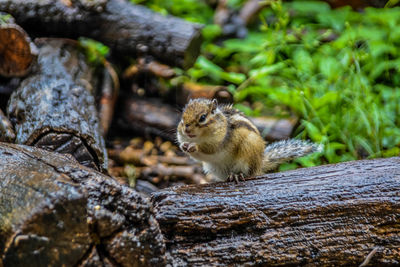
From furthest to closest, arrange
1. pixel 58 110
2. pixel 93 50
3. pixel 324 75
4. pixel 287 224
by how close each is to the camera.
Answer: pixel 324 75 < pixel 93 50 < pixel 58 110 < pixel 287 224

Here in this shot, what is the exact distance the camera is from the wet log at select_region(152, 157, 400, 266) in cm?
228

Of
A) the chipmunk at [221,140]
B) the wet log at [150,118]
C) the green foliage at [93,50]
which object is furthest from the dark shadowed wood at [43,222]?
the wet log at [150,118]

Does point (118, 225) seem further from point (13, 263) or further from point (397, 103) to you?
point (397, 103)

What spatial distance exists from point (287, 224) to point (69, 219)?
1197 mm

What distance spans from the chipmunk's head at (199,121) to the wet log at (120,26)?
3.34 feet

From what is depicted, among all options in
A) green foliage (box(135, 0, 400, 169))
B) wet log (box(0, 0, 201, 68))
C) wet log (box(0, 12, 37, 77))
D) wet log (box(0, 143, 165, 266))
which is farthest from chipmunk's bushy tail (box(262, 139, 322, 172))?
wet log (box(0, 12, 37, 77))

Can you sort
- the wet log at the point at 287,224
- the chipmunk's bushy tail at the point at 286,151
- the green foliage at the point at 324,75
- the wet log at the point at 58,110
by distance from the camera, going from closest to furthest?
the wet log at the point at 287,224 → the wet log at the point at 58,110 → the chipmunk's bushy tail at the point at 286,151 → the green foliage at the point at 324,75

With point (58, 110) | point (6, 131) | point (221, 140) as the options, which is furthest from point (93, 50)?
point (221, 140)

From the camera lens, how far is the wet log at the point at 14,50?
3.47 metres

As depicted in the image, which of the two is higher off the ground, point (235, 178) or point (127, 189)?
point (127, 189)

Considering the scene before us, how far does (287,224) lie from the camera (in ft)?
7.82

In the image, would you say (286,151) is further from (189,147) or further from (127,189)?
(127,189)

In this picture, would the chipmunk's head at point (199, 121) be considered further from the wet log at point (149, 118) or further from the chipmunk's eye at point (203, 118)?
the wet log at point (149, 118)

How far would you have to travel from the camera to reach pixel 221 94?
4.57 m
